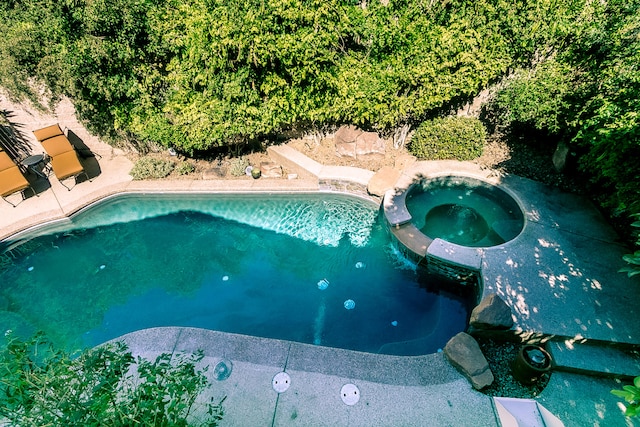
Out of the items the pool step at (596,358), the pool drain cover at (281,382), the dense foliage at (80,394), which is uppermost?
the dense foliage at (80,394)

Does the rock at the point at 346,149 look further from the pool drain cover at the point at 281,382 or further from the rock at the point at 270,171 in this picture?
the pool drain cover at the point at 281,382

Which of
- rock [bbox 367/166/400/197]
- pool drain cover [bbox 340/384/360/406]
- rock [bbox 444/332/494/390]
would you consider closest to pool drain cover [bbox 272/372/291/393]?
pool drain cover [bbox 340/384/360/406]

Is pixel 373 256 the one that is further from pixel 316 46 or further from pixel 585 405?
pixel 316 46

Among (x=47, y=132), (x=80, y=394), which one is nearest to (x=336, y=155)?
(x=47, y=132)

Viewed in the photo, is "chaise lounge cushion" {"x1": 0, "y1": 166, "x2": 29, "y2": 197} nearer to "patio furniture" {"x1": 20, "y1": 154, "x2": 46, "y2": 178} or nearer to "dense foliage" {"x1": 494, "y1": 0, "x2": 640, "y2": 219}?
"patio furniture" {"x1": 20, "y1": 154, "x2": 46, "y2": 178}

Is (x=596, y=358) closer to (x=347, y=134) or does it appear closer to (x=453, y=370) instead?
(x=453, y=370)

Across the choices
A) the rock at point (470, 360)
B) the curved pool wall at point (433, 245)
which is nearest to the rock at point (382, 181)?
the curved pool wall at point (433, 245)

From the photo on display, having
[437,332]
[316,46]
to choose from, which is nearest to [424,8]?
[316,46]
